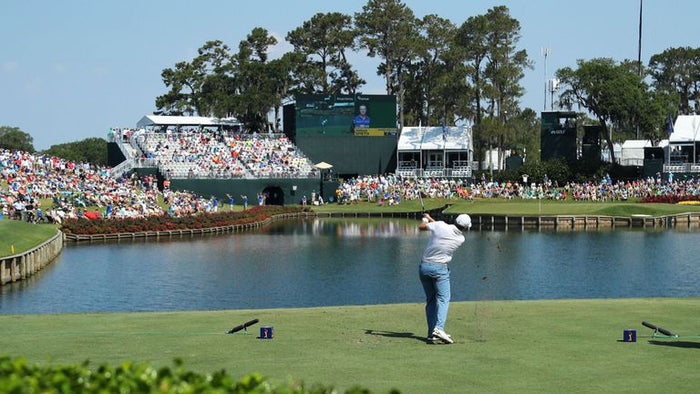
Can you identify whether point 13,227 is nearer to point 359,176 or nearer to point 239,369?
point 239,369

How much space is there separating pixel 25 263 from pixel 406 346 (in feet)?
94.5

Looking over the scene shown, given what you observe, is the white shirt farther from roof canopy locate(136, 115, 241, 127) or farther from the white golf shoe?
roof canopy locate(136, 115, 241, 127)

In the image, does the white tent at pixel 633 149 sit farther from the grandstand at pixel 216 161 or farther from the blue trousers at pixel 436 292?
the blue trousers at pixel 436 292

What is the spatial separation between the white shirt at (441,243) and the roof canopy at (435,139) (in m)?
79.4

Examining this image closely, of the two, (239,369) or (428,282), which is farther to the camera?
(428,282)

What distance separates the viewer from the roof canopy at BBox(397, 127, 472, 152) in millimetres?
94375

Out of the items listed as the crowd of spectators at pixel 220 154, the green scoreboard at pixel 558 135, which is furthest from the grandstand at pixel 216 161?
the green scoreboard at pixel 558 135

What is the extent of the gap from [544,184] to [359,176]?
61.6 feet

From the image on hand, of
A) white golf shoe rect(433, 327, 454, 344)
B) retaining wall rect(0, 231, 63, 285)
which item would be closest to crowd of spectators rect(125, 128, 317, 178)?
retaining wall rect(0, 231, 63, 285)

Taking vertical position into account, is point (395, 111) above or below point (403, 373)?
above

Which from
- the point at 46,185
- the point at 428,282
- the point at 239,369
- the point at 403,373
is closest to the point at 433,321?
the point at 428,282

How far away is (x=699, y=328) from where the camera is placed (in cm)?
1590

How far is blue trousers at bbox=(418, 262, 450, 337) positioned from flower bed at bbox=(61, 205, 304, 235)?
149 feet

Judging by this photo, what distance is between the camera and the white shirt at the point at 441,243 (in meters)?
15.0
